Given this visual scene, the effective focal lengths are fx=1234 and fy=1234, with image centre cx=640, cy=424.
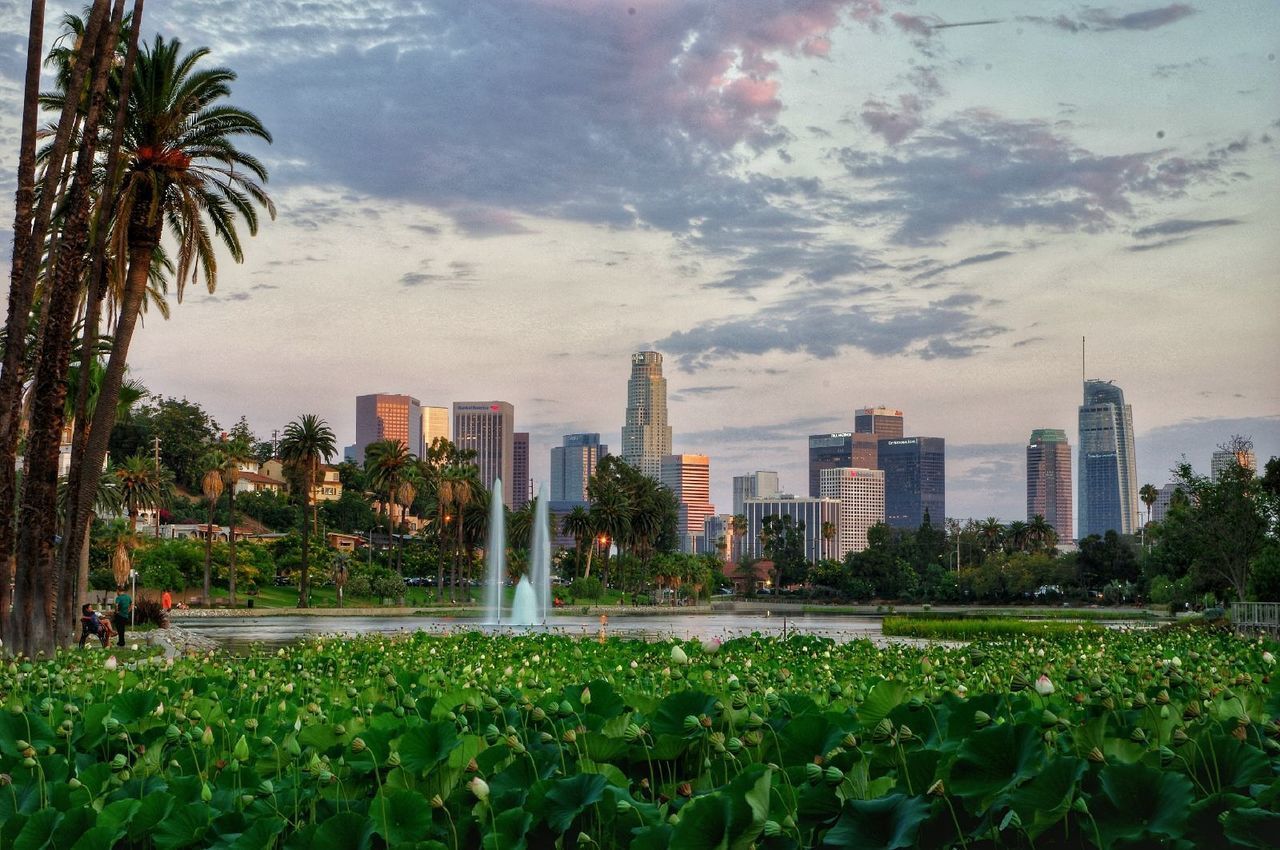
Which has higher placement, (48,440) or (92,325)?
(92,325)

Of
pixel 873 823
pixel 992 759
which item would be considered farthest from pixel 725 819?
pixel 992 759

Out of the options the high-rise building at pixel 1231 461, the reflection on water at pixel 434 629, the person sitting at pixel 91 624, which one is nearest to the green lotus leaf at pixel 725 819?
the reflection on water at pixel 434 629

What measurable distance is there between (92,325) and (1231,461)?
1730 inches

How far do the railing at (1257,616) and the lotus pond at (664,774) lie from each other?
30.5 metres

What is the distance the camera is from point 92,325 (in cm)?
2472

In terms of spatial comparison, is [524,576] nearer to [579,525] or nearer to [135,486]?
[135,486]

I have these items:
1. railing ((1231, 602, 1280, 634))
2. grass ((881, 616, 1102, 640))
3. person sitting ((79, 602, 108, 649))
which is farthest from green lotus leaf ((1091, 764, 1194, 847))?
grass ((881, 616, 1102, 640))

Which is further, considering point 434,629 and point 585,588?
point 585,588

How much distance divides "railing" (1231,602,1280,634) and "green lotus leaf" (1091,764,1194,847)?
108 ft

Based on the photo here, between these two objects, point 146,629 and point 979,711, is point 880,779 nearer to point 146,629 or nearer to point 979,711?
point 979,711

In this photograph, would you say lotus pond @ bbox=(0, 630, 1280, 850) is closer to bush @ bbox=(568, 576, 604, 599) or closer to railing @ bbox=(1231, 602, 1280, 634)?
railing @ bbox=(1231, 602, 1280, 634)

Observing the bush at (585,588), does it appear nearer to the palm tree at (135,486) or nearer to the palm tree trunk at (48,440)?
the palm tree at (135,486)

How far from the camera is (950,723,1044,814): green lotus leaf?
11.7 ft

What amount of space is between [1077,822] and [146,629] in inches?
1444
